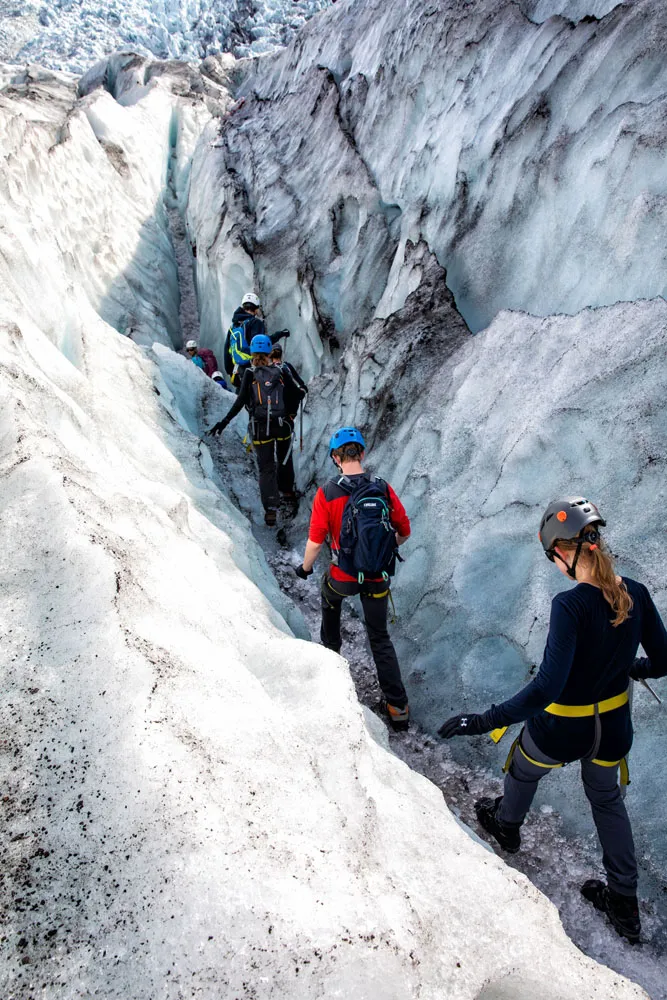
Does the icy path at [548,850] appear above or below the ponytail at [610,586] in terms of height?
below

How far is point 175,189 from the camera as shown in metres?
17.1

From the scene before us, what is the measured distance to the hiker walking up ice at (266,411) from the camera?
6.00m

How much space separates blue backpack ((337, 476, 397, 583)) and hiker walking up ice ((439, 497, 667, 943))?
1.16 m

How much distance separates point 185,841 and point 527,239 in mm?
5114

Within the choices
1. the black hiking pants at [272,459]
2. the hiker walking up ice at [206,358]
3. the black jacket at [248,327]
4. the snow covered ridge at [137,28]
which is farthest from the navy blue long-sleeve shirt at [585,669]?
the snow covered ridge at [137,28]

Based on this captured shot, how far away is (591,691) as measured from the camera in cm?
248

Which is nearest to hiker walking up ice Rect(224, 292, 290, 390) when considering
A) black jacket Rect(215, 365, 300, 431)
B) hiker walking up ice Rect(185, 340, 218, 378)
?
black jacket Rect(215, 365, 300, 431)

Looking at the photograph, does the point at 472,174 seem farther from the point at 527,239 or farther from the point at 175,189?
the point at 175,189

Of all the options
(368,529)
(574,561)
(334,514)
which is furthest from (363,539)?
(574,561)

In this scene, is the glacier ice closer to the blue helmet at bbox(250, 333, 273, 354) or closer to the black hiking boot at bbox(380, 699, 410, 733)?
the black hiking boot at bbox(380, 699, 410, 733)

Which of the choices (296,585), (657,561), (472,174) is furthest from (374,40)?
(657,561)

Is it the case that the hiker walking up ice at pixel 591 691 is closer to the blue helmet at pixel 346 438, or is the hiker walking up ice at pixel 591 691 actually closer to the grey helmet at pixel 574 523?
the grey helmet at pixel 574 523

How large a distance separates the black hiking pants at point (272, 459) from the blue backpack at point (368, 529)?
100 inches

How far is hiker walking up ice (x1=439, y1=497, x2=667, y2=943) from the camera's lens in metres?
2.32
